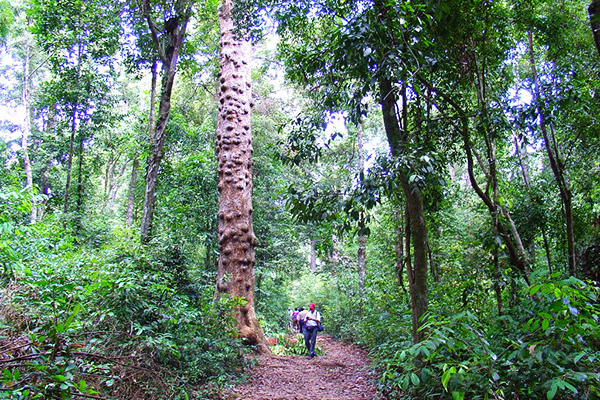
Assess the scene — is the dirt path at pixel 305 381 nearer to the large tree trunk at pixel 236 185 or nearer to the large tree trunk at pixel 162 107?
the large tree trunk at pixel 236 185

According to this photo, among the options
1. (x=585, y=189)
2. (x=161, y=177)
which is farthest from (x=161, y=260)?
(x=585, y=189)

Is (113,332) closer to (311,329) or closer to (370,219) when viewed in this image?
(370,219)

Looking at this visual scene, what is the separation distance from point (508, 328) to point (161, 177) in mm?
9539

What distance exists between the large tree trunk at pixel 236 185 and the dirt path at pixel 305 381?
2.25ft

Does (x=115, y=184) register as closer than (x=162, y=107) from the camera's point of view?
No

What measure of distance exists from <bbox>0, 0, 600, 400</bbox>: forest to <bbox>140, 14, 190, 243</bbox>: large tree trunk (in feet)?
0.16

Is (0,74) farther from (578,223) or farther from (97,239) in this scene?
(578,223)

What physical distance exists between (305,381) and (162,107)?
619cm

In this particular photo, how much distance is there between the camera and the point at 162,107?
309 inches

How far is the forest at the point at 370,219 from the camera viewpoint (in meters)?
2.92

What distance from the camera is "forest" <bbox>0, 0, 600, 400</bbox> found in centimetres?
292

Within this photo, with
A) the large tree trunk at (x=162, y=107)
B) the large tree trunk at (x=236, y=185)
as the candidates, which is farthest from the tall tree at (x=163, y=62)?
the large tree trunk at (x=236, y=185)

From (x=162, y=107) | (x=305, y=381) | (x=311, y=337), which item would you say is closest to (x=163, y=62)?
(x=162, y=107)

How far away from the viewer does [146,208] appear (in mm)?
7320
